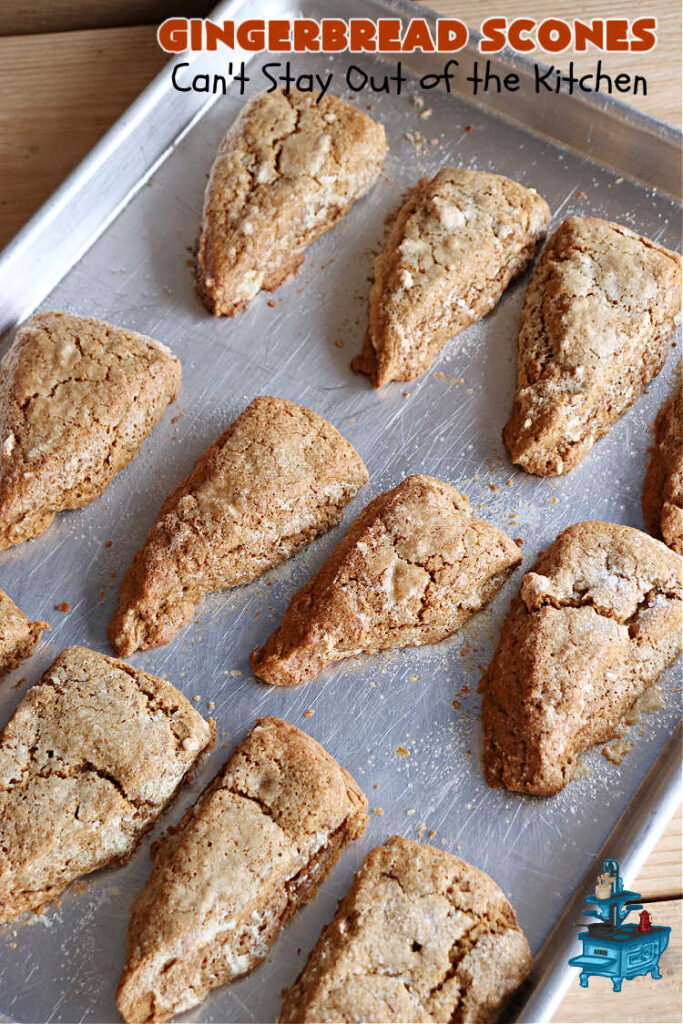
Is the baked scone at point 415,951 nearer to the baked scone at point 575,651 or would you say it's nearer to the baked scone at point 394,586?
the baked scone at point 575,651

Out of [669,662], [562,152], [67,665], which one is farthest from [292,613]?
[562,152]

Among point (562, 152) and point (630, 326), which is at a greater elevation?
point (562, 152)

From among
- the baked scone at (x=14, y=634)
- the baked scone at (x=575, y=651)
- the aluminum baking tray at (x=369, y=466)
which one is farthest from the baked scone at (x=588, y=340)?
the baked scone at (x=14, y=634)

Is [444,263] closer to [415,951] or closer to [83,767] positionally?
[83,767]

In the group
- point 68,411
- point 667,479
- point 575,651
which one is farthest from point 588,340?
point 68,411

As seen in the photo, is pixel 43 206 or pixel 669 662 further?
pixel 43 206

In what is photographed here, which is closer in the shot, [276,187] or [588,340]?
[588,340]

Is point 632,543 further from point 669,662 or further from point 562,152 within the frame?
point 562,152
